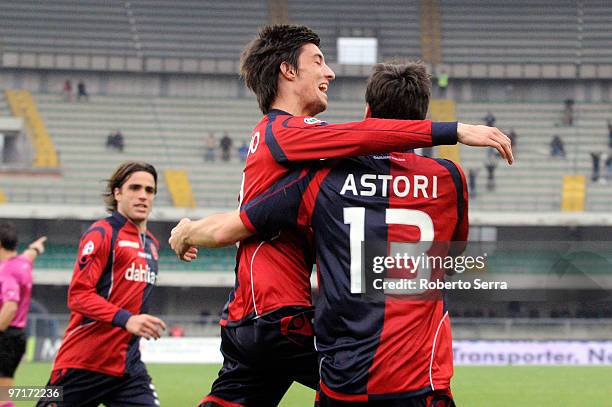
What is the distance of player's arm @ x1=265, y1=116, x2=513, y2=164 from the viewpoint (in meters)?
3.60

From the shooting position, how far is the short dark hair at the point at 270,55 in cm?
414

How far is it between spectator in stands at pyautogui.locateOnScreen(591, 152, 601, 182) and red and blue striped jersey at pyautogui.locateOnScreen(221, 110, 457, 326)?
95.3ft

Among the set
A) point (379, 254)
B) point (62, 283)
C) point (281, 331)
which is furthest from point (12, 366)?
point (62, 283)

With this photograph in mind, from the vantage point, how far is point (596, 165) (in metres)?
32.0

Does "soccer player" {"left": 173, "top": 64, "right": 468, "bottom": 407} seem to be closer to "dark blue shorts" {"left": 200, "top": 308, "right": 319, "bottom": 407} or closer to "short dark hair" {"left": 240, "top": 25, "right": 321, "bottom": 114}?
"dark blue shorts" {"left": 200, "top": 308, "right": 319, "bottom": 407}

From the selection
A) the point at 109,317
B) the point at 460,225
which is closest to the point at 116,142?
the point at 109,317

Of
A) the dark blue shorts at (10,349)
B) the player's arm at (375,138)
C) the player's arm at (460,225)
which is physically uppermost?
the player's arm at (375,138)

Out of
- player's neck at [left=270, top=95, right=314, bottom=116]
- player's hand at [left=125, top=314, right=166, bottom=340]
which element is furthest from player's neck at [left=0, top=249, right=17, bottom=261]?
player's neck at [left=270, top=95, right=314, bottom=116]

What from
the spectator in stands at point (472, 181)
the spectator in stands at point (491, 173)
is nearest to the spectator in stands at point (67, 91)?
the spectator in stands at point (472, 181)

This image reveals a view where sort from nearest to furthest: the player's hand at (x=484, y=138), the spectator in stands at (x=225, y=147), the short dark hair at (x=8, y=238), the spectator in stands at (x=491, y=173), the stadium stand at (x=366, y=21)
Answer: the player's hand at (x=484, y=138) → the short dark hair at (x=8, y=238) → the spectator in stands at (x=491, y=173) → the spectator in stands at (x=225, y=147) → the stadium stand at (x=366, y=21)

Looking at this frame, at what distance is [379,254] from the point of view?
12.0ft

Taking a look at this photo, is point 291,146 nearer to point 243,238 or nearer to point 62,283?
point 243,238

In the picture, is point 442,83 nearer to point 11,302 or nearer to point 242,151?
point 242,151

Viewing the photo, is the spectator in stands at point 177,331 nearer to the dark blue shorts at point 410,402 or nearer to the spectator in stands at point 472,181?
the spectator in stands at point 472,181
